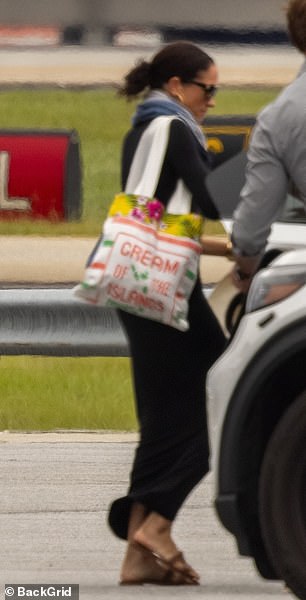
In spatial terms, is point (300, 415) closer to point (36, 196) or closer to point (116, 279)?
point (116, 279)

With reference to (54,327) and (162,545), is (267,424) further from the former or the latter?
(54,327)

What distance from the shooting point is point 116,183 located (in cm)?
2448

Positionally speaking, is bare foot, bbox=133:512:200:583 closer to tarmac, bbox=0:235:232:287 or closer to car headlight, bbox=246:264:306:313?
car headlight, bbox=246:264:306:313

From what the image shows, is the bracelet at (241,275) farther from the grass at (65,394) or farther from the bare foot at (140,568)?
the grass at (65,394)

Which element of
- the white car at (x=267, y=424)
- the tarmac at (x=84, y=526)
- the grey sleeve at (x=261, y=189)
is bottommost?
the tarmac at (x=84, y=526)

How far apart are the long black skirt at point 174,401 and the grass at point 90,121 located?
12.8 metres

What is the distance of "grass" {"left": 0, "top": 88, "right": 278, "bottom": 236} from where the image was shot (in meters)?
19.2

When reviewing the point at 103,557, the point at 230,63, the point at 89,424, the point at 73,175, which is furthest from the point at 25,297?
the point at 230,63

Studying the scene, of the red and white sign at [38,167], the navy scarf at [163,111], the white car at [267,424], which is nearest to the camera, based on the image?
the white car at [267,424]

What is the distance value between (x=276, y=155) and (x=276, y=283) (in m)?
0.34

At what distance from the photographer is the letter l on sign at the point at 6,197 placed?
711 inches

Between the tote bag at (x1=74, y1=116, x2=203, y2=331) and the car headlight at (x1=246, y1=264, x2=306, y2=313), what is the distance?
0.62 meters

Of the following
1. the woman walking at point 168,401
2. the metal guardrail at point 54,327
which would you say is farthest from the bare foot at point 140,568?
the metal guardrail at point 54,327

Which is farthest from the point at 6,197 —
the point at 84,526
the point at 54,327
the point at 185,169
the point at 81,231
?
the point at 185,169
